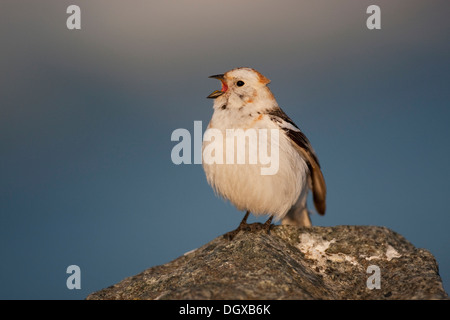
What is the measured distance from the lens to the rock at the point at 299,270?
4.96 metres

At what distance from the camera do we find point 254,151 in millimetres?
6969

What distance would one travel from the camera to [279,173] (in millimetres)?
7184

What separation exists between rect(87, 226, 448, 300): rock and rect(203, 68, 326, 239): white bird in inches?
21.4

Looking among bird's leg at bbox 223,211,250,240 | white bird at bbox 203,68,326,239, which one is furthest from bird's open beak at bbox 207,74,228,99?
bird's leg at bbox 223,211,250,240

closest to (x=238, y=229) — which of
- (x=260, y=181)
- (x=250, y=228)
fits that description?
(x=250, y=228)

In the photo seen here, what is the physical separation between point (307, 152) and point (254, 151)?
1406 mm

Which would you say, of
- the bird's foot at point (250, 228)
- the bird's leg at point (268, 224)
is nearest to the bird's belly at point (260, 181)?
the bird's leg at point (268, 224)

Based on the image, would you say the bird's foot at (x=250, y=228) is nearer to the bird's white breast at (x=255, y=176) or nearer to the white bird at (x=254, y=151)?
the white bird at (x=254, y=151)

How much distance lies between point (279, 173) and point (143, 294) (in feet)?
8.83
